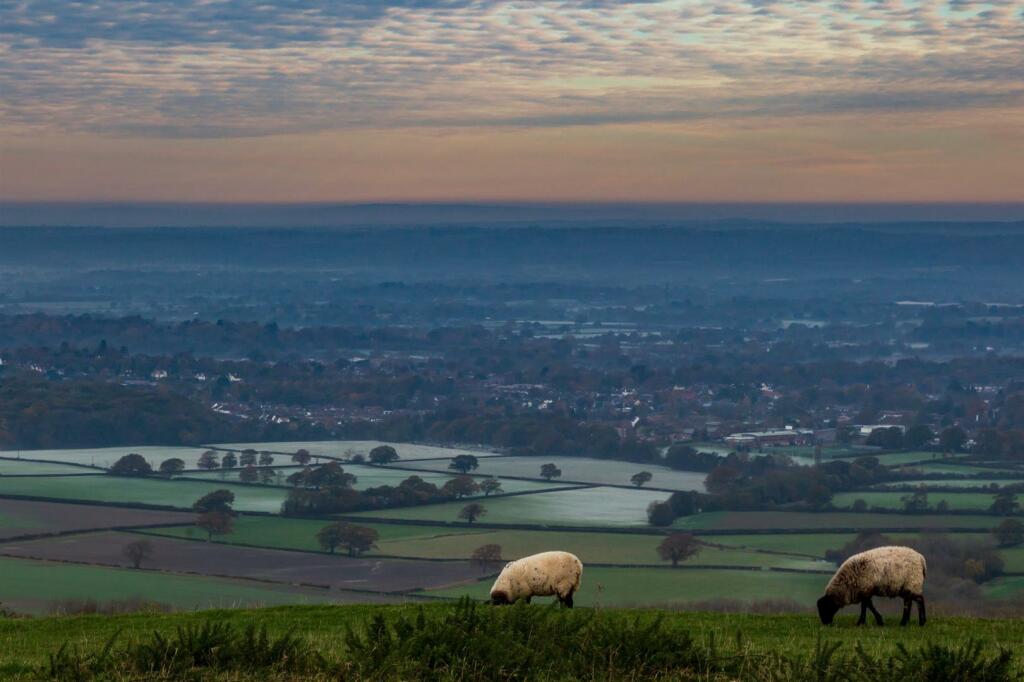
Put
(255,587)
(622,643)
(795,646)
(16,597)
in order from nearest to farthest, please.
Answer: (622,643) → (795,646) → (16,597) → (255,587)

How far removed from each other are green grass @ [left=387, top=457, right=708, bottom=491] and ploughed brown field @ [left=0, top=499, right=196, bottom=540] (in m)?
34.1

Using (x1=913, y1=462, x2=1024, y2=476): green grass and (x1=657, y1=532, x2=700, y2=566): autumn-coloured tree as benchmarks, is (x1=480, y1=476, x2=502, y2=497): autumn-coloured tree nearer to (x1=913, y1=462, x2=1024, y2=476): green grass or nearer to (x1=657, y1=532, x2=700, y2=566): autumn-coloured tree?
(x1=657, y1=532, x2=700, y2=566): autumn-coloured tree

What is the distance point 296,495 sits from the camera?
95000 mm

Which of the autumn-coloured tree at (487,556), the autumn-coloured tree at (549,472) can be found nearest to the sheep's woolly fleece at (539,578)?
the autumn-coloured tree at (487,556)

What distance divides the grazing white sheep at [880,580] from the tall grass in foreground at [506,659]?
4.50 m

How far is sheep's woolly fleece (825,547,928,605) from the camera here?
66.2 ft

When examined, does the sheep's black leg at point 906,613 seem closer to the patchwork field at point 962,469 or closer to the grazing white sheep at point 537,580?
the grazing white sheep at point 537,580

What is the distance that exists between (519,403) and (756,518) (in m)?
97.3

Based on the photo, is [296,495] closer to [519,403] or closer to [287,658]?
[287,658]

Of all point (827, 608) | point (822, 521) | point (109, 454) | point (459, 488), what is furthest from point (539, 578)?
point (109, 454)

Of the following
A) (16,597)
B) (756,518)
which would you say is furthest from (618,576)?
(756,518)

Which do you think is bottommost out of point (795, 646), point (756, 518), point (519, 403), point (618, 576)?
point (519, 403)

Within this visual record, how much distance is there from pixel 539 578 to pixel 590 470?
104 m

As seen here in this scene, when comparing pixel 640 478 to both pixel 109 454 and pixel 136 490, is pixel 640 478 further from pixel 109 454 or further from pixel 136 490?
pixel 109 454
